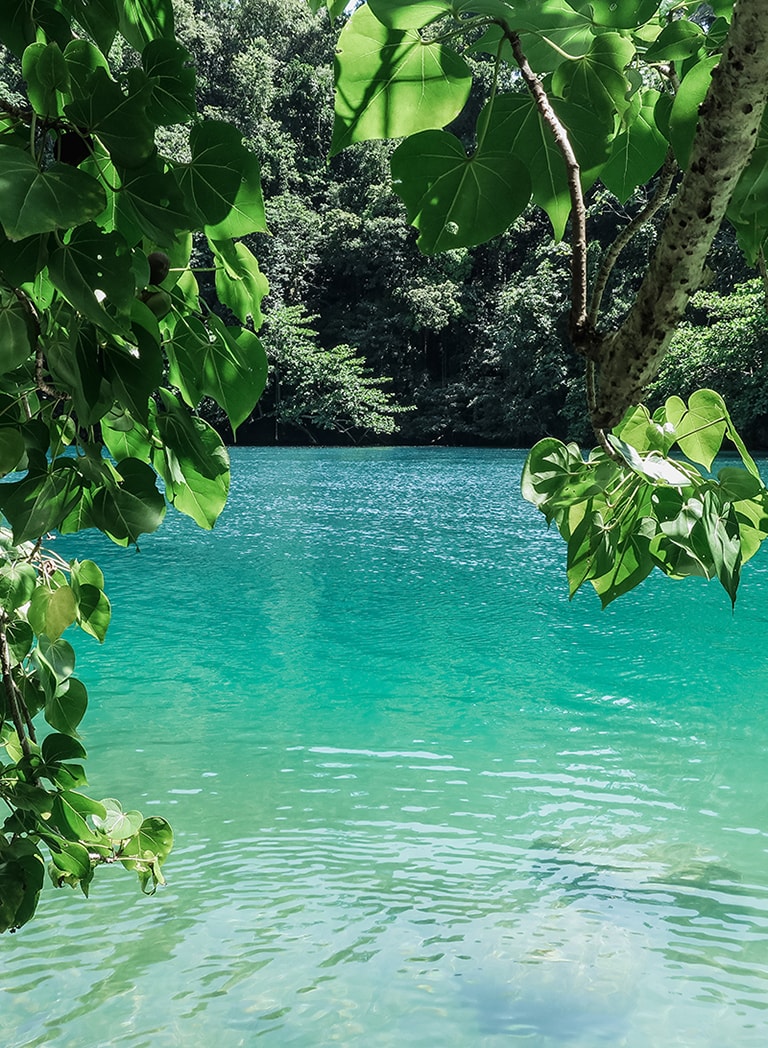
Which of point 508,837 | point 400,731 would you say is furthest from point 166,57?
point 400,731

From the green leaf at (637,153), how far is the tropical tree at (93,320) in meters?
0.25

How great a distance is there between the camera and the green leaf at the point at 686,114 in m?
0.48

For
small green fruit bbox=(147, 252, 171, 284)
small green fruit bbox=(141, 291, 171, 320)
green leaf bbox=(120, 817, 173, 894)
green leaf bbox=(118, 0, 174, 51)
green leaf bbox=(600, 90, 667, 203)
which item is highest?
green leaf bbox=(118, 0, 174, 51)

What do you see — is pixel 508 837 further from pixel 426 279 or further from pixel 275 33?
pixel 275 33

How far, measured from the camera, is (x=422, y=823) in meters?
4.22

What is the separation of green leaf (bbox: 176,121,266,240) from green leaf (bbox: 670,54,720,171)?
222 millimetres

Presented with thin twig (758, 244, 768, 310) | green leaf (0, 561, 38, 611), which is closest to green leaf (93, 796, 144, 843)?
green leaf (0, 561, 38, 611)

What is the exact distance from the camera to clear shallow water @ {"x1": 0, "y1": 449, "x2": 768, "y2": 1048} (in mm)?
2922

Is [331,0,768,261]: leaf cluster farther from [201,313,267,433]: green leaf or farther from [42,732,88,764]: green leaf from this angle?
[42,732,88,764]: green leaf

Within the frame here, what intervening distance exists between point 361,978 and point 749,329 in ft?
58.2

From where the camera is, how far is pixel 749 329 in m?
18.3

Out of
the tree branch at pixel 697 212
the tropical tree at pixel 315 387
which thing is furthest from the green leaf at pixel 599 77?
the tropical tree at pixel 315 387

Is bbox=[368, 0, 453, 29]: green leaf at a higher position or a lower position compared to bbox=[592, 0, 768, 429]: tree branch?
higher

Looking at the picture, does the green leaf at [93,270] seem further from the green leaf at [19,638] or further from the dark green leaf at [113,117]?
the green leaf at [19,638]
